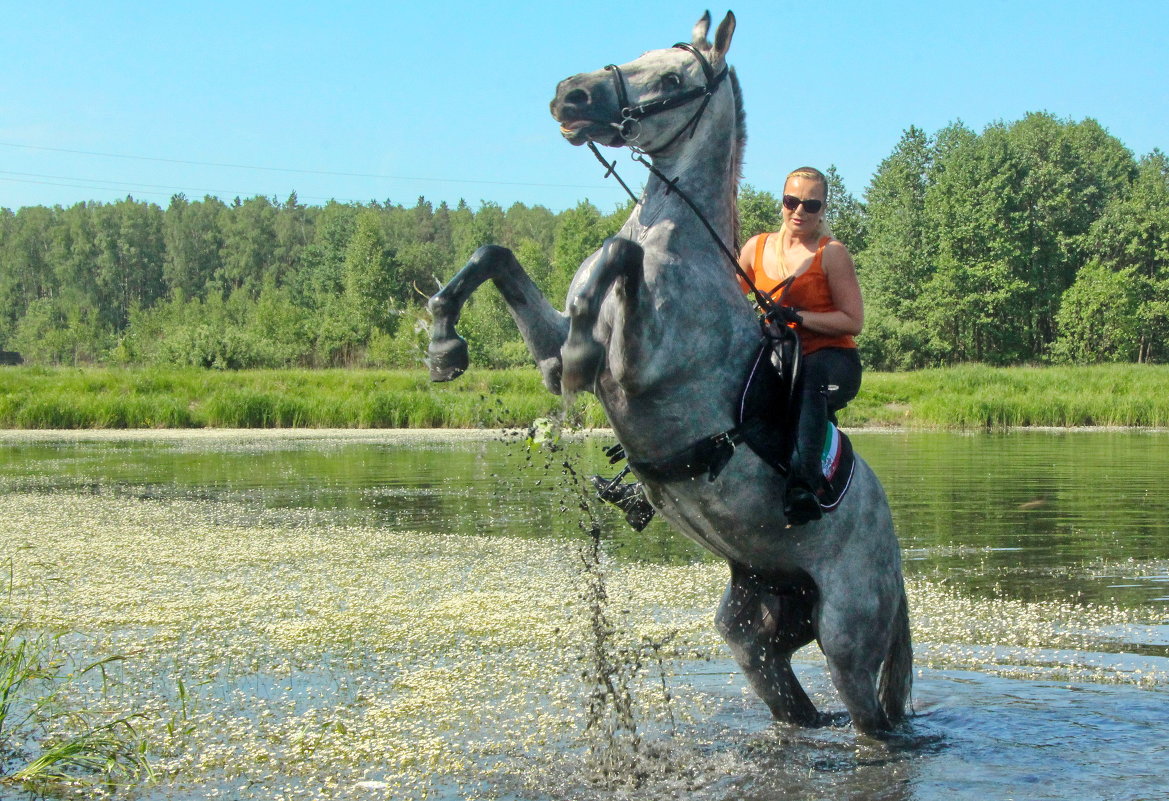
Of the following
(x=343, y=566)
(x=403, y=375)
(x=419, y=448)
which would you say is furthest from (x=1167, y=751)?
(x=403, y=375)

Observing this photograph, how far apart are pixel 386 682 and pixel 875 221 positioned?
75.8m

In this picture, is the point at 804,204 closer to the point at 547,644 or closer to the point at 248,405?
Result: the point at 547,644

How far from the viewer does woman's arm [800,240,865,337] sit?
5.28 meters

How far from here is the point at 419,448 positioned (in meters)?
28.2

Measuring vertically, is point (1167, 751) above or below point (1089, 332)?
below

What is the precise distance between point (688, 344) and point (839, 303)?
2.87ft

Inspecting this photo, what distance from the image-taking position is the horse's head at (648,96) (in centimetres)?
486

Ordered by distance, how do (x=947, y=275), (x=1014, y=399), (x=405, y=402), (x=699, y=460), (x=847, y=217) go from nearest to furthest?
(x=699, y=460)
(x=405, y=402)
(x=1014, y=399)
(x=947, y=275)
(x=847, y=217)

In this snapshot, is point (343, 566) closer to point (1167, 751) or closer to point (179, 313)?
point (1167, 751)

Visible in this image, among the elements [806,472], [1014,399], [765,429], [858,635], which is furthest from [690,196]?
[1014,399]

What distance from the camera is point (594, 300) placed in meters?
4.53

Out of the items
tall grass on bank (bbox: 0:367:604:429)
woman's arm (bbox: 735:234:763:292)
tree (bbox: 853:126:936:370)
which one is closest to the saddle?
woman's arm (bbox: 735:234:763:292)

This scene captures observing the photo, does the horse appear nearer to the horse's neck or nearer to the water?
the horse's neck

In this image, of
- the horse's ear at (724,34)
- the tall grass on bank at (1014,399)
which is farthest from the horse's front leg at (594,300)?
the tall grass on bank at (1014,399)
